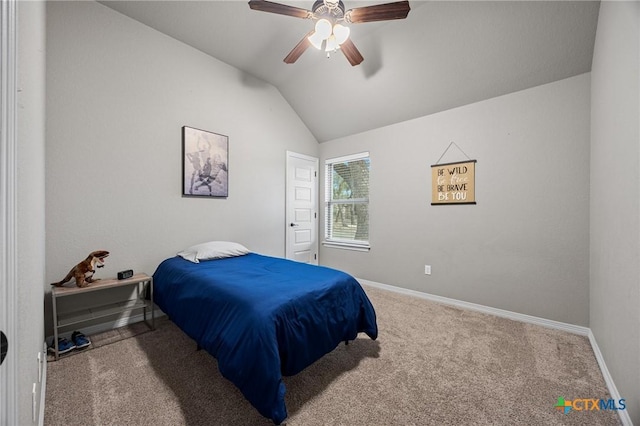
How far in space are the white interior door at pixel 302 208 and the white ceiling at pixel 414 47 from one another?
1211mm

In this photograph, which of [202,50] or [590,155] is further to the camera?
[202,50]

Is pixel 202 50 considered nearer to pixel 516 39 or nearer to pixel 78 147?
pixel 78 147

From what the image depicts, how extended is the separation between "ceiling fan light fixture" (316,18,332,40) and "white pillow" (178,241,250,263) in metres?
2.27

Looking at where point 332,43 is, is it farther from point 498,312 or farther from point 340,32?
point 498,312

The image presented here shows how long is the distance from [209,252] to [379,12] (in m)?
2.66

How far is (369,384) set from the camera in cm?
168

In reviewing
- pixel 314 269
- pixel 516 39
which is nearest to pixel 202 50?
pixel 314 269

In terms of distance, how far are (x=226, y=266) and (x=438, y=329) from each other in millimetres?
2150

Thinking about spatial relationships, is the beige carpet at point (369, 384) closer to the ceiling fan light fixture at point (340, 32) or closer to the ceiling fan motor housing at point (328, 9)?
the ceiling fan light fixture at point (340, 32)

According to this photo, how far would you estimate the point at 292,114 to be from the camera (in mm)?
4234

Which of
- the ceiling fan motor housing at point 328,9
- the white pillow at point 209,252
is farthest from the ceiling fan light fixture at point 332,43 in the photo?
the white pillow at point 209,252

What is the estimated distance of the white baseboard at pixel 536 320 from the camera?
156 cm

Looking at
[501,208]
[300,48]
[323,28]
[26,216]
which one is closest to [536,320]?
[501,208]

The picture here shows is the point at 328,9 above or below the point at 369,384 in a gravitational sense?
above
